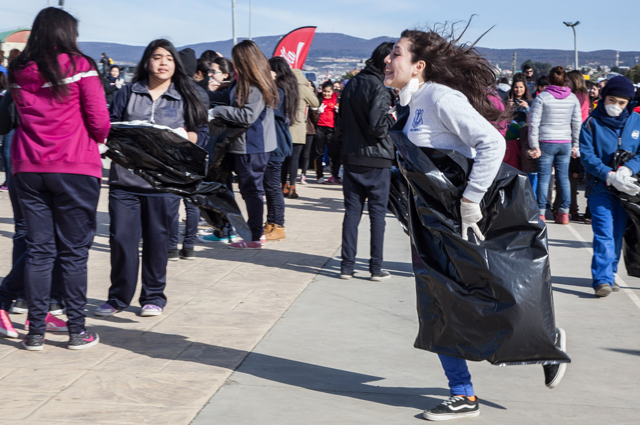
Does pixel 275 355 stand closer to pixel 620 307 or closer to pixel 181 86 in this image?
pixel 181 86

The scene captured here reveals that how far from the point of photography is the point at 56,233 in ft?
13.9

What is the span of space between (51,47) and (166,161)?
1.24 metres

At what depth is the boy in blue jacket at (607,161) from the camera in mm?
5898

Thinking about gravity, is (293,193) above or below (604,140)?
below

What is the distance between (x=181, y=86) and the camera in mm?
5133

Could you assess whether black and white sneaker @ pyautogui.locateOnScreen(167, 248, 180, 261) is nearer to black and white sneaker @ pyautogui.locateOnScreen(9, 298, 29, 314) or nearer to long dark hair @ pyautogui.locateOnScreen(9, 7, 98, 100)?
black and white sneaker @ pyautogui.locateOnScreen(9, 298, 29, 314)

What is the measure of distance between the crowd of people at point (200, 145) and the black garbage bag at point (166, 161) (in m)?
0.08

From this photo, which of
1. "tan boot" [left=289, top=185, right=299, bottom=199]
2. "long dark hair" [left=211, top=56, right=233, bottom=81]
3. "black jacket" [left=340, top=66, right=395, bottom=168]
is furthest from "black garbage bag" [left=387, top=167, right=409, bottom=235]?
"tan boot" [left=289, top=185, right=299, bottom=199]

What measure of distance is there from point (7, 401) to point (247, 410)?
115cm

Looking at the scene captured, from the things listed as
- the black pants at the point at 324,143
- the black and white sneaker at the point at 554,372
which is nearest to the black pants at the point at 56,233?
the black and white sneaker at the point at 554,372

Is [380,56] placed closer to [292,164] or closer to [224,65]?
[224,65]

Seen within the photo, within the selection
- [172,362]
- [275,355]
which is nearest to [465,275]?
[275,355]

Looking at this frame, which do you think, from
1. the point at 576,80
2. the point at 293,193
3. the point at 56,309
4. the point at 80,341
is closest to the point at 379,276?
the point at 56,309

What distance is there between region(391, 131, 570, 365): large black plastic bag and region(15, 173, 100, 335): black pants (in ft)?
6.29
